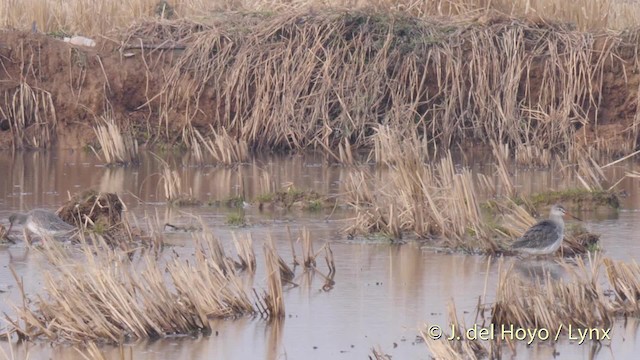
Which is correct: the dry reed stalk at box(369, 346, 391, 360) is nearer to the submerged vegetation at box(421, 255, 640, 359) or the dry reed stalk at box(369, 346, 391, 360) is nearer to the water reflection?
the submerged vegetation at box(421, 255, 640, 359)

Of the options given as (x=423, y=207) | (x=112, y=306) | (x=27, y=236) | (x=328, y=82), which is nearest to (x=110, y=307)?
(x=112, y=306)

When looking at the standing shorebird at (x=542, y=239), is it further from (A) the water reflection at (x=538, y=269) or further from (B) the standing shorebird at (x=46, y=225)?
(B) the standing shorebird at (x=46, y=225)

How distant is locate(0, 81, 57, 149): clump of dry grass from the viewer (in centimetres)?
1894

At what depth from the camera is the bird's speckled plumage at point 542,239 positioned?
34.1 feet

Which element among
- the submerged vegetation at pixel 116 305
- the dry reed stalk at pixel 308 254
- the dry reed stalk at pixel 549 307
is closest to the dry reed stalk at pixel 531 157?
the dry reed stalk at pixel 308 254

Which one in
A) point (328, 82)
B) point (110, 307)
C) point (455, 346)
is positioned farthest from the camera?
point (328, 82)

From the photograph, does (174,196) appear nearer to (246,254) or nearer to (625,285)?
(246,254)

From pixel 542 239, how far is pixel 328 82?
28.3 feet

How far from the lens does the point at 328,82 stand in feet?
61.3

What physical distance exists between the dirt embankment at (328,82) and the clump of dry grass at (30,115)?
0.08ft

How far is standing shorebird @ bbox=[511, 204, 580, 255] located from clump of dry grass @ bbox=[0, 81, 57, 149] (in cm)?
1029

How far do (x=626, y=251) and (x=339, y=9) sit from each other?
913cm

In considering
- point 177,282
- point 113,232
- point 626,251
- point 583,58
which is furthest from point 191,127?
point 177,282

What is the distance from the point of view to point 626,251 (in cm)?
1107
